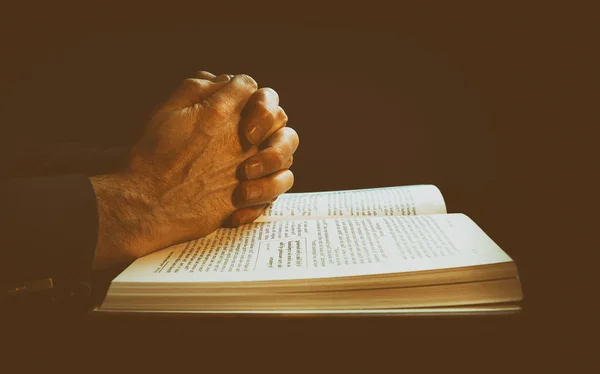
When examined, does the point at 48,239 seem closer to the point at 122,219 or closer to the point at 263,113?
the point at 122,219

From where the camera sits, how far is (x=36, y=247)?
580 mm

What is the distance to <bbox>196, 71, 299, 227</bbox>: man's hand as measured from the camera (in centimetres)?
78

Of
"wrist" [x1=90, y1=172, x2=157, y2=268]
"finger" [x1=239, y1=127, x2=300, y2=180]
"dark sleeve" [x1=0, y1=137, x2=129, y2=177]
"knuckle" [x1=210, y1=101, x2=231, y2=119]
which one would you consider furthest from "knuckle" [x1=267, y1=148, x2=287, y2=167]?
"dark sleeve" [x1=0, y1=137, x2=129, y2=177]

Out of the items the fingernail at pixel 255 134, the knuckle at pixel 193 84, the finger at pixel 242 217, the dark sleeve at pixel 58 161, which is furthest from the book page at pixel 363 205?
the dark sleeve at pixel 58 161

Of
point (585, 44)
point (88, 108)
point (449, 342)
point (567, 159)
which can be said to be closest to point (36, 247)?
point (449, 342)

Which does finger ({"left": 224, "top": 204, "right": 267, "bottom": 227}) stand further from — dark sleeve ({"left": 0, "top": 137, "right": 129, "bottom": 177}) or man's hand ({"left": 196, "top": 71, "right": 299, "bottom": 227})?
dark sleeve ({"left": 0, "top": 137, "right": 129, "bottom": 177})

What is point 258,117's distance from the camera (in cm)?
80

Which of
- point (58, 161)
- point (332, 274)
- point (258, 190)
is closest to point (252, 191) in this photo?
point (258, 190)

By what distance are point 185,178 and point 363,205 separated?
32 centimetres

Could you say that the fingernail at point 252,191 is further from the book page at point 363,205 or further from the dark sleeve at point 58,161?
the dark sleeve at point 58,161

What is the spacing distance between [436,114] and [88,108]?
97 centimetres

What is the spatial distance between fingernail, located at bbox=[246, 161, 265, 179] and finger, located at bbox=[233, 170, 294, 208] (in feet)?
0.04

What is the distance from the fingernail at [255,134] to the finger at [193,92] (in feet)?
0.36

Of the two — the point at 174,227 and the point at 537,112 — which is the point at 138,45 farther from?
the point at 537,112
